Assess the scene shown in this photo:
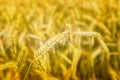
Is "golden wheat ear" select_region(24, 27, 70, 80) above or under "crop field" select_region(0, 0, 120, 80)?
under

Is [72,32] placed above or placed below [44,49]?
above

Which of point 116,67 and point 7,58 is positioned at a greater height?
point 7,58

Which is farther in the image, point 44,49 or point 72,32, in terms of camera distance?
point 72,32

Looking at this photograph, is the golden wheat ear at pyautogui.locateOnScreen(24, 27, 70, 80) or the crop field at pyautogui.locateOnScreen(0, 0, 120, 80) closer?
the golden wheat ear at pyautogui.locateOnScreen(24, 27, 70, 80)

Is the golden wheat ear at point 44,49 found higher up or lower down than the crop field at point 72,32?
lower down

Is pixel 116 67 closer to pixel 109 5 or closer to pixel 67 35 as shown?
pixel 109 5

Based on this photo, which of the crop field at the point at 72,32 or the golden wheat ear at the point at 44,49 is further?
the crop field at the point at 72,32

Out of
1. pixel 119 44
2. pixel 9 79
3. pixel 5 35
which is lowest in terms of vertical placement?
pixel 9 79

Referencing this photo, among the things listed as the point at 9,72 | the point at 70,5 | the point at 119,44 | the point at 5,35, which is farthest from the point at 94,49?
the point at 9,72
